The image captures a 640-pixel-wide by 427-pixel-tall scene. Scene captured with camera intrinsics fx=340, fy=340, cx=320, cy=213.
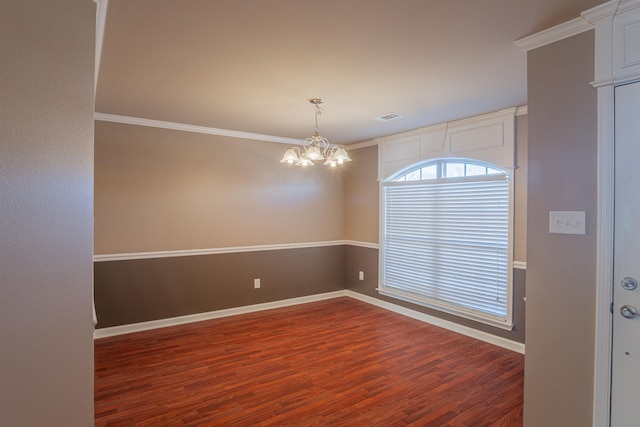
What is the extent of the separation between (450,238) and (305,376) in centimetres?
236

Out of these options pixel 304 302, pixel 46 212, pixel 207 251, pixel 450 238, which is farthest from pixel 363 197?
pixel 46 212

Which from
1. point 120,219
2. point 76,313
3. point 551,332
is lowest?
point 551,332

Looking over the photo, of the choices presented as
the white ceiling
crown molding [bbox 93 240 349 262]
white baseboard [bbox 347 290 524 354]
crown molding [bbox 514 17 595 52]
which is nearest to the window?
white baseboard [bbox 347 290 524 354]

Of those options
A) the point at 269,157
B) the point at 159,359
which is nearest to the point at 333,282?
the point at 269,157

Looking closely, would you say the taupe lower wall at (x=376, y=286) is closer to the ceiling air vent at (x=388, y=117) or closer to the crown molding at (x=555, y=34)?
the ceiling air vent at (x=388, y=117)

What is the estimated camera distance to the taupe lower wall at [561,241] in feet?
5.96

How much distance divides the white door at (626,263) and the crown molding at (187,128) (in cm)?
389

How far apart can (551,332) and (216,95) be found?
3.09m

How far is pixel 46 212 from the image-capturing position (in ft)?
4.28

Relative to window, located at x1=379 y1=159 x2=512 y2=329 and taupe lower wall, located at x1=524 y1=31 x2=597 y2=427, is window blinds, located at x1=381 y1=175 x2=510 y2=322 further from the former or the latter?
taupe lower wall, located at x1=524 y1=31 x2=597 y2=427

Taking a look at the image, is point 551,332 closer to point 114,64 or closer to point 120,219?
point 114,64

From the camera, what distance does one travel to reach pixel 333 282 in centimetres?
553

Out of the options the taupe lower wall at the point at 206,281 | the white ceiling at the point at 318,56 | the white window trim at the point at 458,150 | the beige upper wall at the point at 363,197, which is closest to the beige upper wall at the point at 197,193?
the taupe lower wall at the point at 206,281

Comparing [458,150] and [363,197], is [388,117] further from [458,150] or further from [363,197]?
[363,197]
